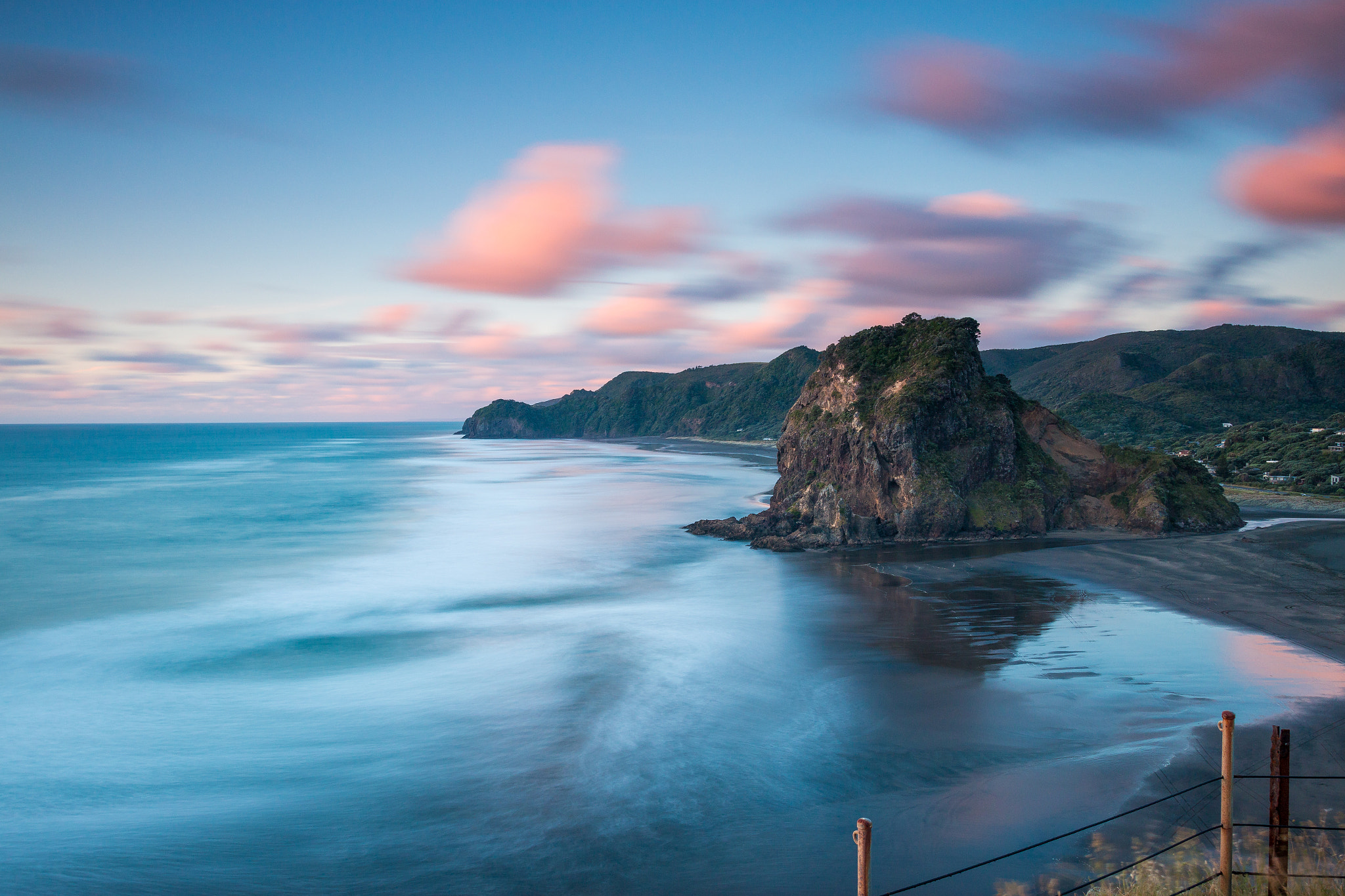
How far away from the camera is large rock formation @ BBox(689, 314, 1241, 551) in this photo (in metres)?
43.8

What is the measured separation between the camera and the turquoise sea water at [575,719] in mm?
13641

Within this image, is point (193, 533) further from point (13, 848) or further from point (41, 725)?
point (13, 848)

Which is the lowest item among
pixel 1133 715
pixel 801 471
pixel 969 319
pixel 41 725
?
pixel 41 725

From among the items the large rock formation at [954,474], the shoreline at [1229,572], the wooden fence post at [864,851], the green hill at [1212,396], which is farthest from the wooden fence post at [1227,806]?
the green hill at [1212,396]

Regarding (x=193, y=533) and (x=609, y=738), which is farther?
(x=193, y=533)

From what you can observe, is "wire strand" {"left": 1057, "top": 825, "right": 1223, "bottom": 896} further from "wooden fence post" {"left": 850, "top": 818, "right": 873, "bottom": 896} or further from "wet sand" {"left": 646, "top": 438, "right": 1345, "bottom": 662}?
"wet sand" {"left": 646, "top": 438, "right": 1345, "bottom": 662}

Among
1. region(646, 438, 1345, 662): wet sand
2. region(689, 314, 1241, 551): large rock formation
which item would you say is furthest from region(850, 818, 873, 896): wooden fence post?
region(689, 314, 1241, 551): large rock formation

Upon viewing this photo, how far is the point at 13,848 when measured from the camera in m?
14.4

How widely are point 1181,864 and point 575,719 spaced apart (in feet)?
44.3

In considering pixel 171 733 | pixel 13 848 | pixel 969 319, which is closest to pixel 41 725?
pixel 171 733

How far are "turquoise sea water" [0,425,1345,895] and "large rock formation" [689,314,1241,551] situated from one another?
16.1 feet

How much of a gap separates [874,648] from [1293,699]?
1045 cm

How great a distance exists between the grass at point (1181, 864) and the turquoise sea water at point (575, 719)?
660 mm

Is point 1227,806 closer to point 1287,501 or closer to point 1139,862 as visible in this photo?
point 1139,862
